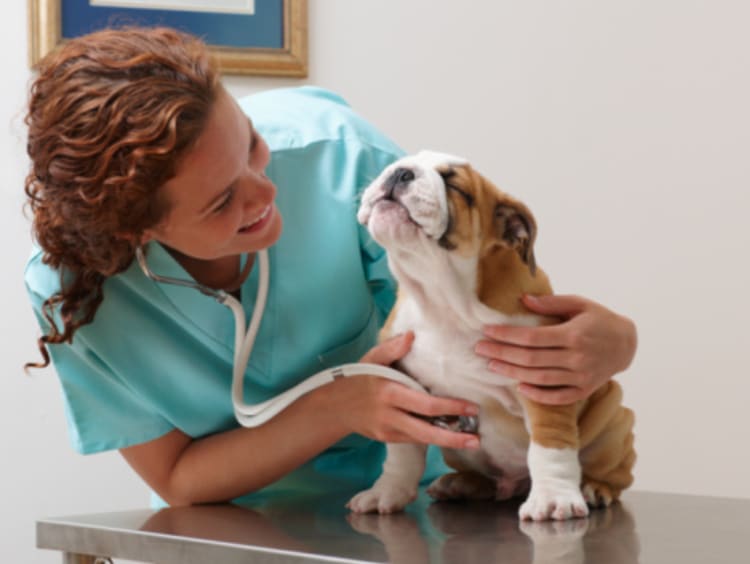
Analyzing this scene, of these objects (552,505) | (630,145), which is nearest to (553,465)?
(552,505)

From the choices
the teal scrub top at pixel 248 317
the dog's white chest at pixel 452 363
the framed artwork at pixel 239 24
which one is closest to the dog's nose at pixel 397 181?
the dog's white chest at pixel 452 363

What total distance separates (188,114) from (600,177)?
1.05 metres

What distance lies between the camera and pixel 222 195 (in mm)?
1009

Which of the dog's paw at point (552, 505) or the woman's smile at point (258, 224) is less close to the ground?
the woman's smile at point (258, 224)

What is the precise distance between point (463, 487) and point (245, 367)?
268mm

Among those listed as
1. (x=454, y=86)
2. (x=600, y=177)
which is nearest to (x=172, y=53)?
(x=454, y=86)

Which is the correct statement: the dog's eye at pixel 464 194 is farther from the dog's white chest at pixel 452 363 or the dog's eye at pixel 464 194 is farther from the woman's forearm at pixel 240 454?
the woman's forearm at pixel 240 454

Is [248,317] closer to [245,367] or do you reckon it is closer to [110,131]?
[245,367]

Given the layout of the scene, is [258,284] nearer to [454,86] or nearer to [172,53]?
[172,53]

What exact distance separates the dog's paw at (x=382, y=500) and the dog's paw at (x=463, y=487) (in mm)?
77

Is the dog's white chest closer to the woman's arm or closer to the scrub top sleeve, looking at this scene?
the woman's arm

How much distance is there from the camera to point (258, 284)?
3.82 ft

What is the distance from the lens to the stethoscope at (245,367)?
103 cm

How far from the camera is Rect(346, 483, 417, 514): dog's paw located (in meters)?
1.03
